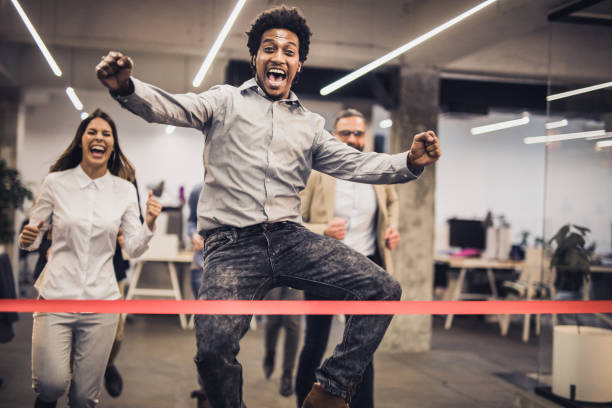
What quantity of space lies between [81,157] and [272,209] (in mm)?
1178

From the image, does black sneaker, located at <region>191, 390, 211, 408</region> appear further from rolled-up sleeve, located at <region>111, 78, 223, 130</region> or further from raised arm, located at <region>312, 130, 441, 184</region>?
rolled-up sleeve, located at <region>111, 78, 223, 130</region>

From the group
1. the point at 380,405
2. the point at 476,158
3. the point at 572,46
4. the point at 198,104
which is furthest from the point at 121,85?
the point at 476,158

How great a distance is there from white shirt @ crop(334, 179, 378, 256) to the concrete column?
2029 millimetres

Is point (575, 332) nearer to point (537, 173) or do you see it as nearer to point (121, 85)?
point (121, 85)

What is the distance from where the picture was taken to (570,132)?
3.59 metres

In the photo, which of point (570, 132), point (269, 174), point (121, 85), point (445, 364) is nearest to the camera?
point (121, 85)

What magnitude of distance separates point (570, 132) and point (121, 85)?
318cm

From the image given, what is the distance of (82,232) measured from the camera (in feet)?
7.17

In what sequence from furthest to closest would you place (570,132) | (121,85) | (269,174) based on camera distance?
(570,132), (269,174), (121,85)

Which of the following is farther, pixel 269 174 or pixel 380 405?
pixel 380 405

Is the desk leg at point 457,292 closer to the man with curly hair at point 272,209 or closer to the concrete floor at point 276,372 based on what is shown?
the concrete floor at point 276,372

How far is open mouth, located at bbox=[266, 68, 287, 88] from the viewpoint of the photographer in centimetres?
178

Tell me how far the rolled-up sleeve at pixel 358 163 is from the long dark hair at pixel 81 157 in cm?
106

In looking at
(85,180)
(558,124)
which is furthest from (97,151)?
(558,124)
